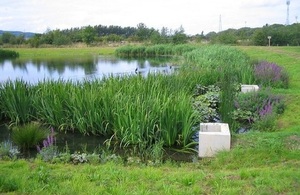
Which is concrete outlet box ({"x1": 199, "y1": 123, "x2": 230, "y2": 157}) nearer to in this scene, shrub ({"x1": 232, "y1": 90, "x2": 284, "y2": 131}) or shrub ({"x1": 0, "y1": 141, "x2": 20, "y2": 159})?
shrub ({"x1": 232, "y1": 90, "x2": 284, "y2": 131})

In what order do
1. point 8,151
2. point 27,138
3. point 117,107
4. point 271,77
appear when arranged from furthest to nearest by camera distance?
point 271,77 < point 117,107 < point 27,138 < point 8,151

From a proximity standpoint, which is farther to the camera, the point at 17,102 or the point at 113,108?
the point at 17,102

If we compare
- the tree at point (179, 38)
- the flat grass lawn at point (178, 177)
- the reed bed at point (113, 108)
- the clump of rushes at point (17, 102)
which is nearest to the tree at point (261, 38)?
the tree at point (179, 38)

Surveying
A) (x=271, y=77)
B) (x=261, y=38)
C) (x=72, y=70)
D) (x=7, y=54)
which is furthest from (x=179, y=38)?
(x=271, y=77)

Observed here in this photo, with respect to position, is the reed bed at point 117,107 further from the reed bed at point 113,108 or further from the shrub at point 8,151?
the shrub at point 8,151

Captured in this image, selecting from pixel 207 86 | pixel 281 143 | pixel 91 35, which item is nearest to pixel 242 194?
pixel 281 143

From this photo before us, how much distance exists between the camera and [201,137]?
6676 millimetres

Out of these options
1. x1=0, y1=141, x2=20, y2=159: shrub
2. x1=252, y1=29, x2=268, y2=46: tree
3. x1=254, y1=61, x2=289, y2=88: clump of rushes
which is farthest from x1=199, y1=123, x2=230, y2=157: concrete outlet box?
x1=252, y1=29, x2=268, y2=46: tree

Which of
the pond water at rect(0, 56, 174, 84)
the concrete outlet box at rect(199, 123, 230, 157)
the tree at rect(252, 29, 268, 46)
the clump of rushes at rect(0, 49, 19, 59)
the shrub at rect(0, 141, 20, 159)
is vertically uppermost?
the tree at rect(252, 29, 268, 46)

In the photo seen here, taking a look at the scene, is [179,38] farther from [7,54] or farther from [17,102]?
[17,102]

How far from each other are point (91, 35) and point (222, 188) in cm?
7193

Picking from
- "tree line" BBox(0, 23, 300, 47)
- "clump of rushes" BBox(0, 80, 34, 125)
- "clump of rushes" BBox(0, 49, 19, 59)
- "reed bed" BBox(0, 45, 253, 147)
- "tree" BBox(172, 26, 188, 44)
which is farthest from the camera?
"tree" BBox(172, 26, 188, 44)

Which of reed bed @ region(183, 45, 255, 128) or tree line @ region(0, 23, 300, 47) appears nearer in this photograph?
reed bed @ region(183, 45, 255, 128)

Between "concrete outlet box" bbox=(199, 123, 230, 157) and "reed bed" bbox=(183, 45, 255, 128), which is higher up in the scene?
"reed bed" bbox=(183, 45, 255, 128)
